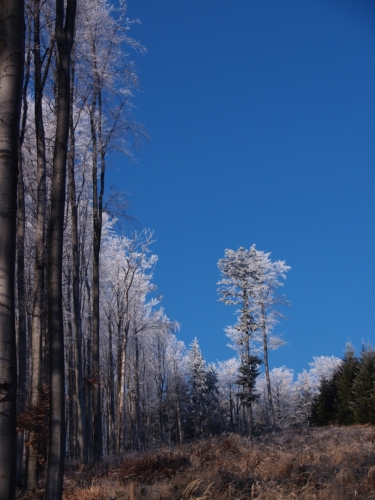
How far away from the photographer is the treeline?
22.8 meters

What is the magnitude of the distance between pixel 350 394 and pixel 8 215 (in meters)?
25.0

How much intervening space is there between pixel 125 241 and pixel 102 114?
31.9 ft

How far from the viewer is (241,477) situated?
7.14 metres

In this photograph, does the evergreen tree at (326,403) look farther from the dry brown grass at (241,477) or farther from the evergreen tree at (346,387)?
the dry brown grass at (241,477)

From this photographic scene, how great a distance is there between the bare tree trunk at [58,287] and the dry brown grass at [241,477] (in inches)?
57.3

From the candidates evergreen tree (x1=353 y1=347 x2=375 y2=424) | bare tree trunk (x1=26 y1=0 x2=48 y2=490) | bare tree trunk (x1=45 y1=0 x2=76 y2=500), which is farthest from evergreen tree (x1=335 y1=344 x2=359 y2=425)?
bare tree trunk (x1=45 y1=0 x2=76 y2=500)

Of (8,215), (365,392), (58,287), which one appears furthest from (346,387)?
(8,215)

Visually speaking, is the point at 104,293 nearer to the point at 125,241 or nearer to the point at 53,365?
the point at 125,241

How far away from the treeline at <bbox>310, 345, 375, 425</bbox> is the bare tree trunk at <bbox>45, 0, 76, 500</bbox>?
1915 centimetres

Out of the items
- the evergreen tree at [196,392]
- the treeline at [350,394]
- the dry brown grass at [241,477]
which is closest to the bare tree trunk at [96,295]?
the dry brown grass at [241,477]

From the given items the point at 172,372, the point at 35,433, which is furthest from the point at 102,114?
the point at 172,372

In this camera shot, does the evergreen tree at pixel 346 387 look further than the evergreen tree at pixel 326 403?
No

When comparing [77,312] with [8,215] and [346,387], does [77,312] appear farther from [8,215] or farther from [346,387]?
[346,387]

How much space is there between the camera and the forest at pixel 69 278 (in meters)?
4.40
